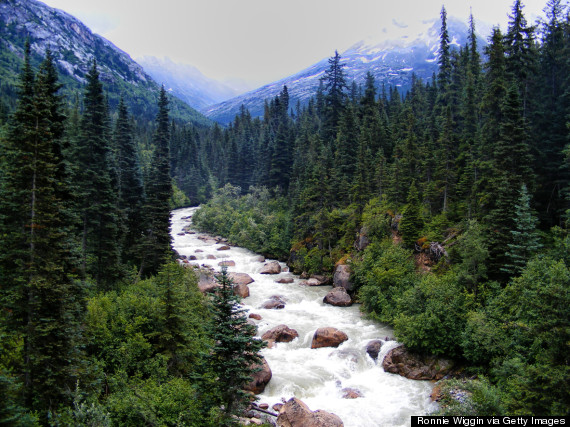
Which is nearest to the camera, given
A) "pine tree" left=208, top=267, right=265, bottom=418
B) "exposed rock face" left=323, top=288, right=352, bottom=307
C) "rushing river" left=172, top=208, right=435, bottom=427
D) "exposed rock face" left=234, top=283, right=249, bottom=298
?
"pine tree" left=208, top=267, right=265, bottom=418

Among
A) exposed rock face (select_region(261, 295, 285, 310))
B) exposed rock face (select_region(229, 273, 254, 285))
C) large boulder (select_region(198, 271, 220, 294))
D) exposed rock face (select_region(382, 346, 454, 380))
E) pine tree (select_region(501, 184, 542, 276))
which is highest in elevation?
pine tree (select_region(501, 184, 542, 276))

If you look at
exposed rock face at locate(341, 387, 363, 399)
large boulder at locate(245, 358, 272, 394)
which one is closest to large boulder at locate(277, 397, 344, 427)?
exposed rock face at locate(341, 387, 363, 399)

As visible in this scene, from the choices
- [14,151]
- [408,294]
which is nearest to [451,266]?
[408,294]

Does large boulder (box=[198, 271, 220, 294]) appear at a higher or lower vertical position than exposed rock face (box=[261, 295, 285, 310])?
higher

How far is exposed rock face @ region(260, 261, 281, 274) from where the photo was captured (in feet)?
140

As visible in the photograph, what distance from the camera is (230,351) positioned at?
43.9ft

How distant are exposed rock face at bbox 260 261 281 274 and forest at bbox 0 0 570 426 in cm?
241

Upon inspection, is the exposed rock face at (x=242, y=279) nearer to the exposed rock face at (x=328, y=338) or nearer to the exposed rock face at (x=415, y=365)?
the exposed rock face at (x=328, y=338)

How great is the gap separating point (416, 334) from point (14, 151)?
2306cm

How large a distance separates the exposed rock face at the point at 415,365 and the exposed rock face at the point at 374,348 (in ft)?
2.60

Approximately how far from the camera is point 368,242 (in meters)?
37.3

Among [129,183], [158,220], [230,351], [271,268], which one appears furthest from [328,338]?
[129,183]

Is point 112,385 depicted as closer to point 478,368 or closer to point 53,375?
point 53,375

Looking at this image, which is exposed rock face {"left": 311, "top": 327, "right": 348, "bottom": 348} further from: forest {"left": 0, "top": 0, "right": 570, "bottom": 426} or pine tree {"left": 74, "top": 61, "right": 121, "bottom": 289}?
pine tree {"left": 74, "top": 61, "right": 121, "bottom": 289}
